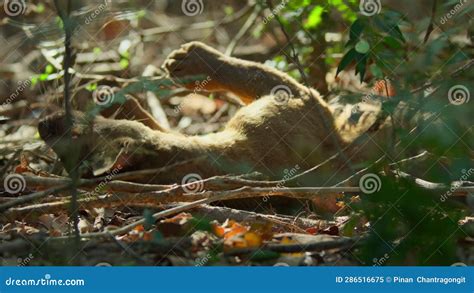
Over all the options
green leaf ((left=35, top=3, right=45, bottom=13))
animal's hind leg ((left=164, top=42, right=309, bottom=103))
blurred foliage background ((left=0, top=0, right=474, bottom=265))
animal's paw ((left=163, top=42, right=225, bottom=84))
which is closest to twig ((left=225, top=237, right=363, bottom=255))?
blurred foliage background ((left=0, top=0, right=474, bottom=265))

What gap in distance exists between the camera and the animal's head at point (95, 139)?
447cm

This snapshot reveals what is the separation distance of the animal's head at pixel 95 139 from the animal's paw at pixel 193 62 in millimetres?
947

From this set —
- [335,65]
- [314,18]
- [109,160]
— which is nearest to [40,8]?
[314,18]

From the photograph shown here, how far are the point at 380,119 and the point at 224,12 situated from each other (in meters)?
3.80

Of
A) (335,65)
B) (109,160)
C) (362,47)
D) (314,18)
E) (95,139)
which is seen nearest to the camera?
(362,47)

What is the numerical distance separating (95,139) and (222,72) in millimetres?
→ 1437

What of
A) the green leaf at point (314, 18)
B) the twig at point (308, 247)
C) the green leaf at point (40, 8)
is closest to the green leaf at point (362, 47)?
the twig at point (308, 247)

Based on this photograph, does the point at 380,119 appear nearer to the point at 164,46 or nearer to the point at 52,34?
the point at 52,34

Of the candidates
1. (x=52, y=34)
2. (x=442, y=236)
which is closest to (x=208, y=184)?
(x=442, y=236)

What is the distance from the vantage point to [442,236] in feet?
10.2

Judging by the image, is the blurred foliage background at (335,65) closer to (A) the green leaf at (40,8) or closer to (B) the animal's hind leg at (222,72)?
(A) the green leaf at (40,8)

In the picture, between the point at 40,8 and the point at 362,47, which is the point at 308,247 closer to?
the point at 362,47

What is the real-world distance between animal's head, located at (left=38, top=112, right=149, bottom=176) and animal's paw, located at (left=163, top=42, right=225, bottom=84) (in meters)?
0.95

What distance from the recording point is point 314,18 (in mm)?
6191
